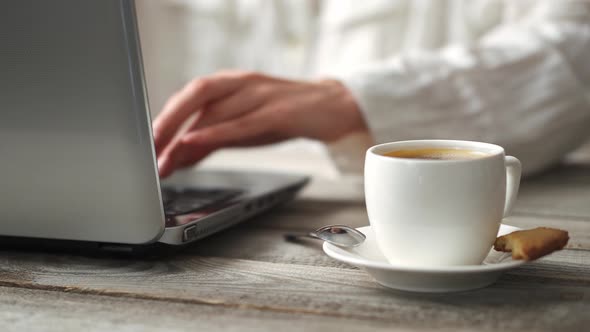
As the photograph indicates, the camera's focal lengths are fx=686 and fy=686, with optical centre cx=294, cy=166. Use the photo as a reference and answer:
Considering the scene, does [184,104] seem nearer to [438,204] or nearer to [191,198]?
[191,198]

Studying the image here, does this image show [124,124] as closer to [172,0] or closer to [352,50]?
[352,50]

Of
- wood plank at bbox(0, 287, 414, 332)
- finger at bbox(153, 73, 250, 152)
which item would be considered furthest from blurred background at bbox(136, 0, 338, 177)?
wood plank at bbox(0, 287, 414, 332)

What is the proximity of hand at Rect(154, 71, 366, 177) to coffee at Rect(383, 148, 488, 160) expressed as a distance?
362mm

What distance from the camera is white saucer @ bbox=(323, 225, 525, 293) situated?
490mm

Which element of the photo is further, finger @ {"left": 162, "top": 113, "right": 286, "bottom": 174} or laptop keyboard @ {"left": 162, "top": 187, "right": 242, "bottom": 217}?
finger @ {"left": 162, "top": 113, "right": 286, "bottom": 174}

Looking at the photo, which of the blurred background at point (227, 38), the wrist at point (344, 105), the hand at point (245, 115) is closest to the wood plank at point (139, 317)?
the hand at point (245, 115)

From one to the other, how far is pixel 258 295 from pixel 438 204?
0.16 metres

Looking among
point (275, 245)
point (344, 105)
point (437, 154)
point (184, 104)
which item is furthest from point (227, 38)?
point (437, 154)

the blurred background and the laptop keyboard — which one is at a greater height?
the blurred background

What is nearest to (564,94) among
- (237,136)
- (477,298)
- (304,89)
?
(304,89)

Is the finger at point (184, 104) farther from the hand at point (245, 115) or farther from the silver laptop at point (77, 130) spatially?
the silver laptop at point (77, 130)

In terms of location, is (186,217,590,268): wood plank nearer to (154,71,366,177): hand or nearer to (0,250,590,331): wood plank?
(0,250,590,331): wood plank

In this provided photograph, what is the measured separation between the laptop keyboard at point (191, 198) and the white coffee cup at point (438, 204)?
0.82 ft

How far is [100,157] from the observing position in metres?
0.56
